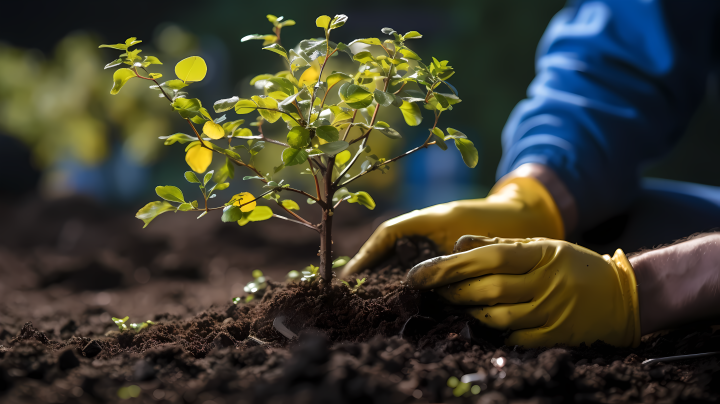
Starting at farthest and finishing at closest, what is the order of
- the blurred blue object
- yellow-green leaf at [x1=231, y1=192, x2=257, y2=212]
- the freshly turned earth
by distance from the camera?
the blurred blue object
yellow-green leaf at [x1=231, y1=192, x2=257, y2=212]
the freshly turned earth

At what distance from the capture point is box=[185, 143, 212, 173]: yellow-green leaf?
96 cm

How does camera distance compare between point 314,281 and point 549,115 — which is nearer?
point 314,281

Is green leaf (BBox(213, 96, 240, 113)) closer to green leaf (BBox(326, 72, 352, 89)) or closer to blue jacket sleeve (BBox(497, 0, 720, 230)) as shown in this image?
green leaf (BBox(326, 72, 352, 89))

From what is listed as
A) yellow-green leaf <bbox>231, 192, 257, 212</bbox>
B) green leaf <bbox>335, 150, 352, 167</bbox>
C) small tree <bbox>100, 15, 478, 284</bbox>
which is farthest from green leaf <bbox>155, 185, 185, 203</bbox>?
green leaf <bbox>335, 150, 352, 167</bbox>

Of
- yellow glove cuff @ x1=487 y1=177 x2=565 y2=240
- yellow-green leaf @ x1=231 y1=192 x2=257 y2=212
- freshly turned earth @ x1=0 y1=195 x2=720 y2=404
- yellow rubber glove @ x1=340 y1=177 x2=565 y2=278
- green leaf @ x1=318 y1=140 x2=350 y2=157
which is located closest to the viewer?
freshly turned earth @ x1=0 y1=195 x2=720 y2=404

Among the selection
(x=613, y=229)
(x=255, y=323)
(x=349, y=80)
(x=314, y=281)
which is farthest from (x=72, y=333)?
(x=613, y=229)

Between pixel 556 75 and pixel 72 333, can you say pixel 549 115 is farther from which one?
pixel 72 333

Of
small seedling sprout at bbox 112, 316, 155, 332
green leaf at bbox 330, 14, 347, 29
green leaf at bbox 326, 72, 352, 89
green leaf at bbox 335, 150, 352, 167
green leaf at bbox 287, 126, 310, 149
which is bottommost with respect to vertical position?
small seedling sprout at bbox 112, 316, 155, 332

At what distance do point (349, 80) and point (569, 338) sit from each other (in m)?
0.74

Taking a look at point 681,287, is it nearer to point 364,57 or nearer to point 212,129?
point 364,57

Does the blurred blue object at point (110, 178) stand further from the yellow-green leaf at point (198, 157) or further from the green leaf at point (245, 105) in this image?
the green leaf at point (245, 105)

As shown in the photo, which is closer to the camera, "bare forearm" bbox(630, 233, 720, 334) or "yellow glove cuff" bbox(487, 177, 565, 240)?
"bare forearm" bbox(630, 233, 720, 334)

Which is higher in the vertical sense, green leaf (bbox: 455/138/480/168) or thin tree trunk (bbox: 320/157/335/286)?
green leaf (bbox: 455/138/480/168)

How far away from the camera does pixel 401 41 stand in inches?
35.4
